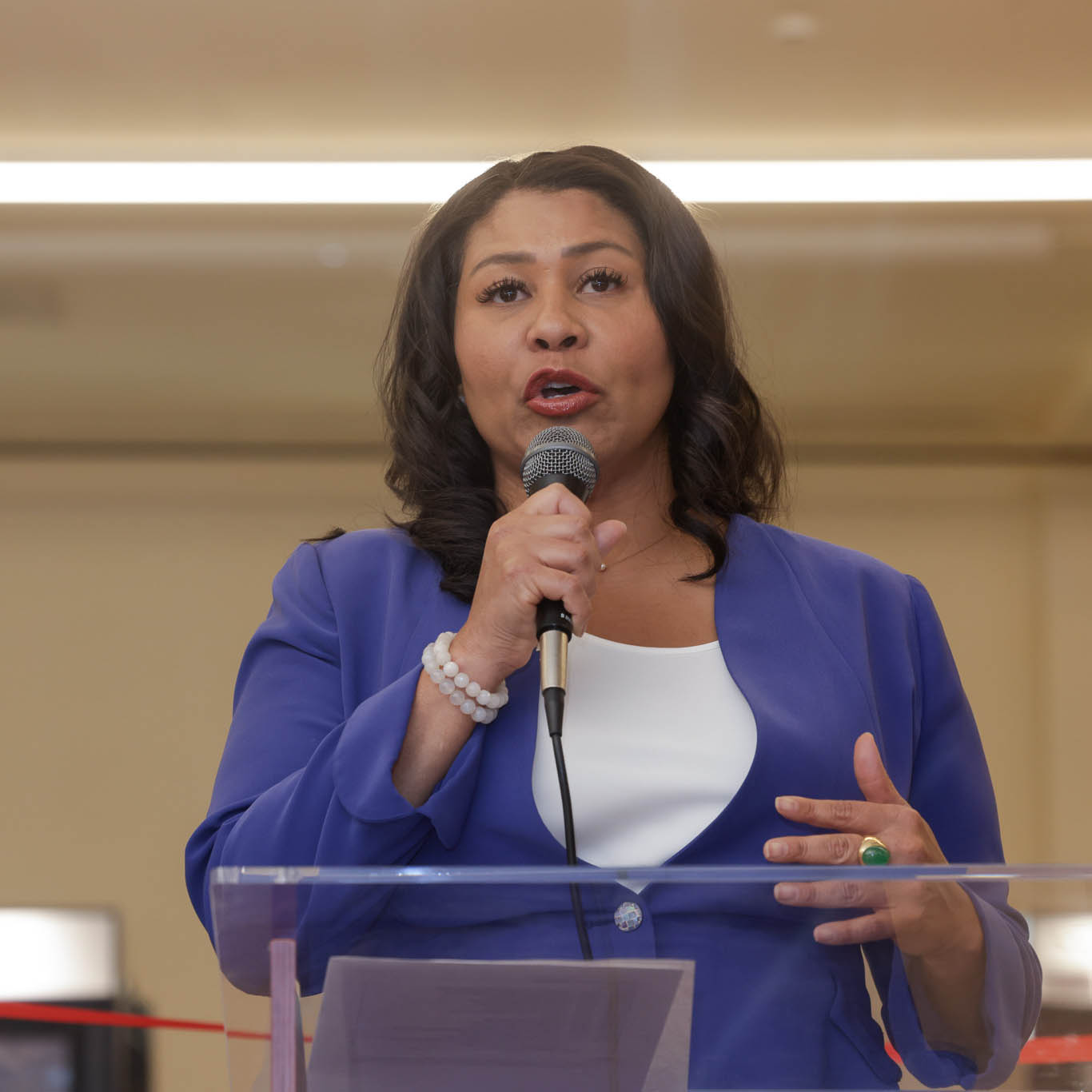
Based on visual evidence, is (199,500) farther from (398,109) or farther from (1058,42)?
(1058,42)

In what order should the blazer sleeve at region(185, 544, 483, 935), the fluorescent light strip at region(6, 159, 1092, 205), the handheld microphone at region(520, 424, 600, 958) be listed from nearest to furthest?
the handheld microphone at region(520, 424, 600, 958) → the blazer sleeve at region(185, 544, 483, 935) → the fluorescent light strip at region(6, 159, 1092, 205)

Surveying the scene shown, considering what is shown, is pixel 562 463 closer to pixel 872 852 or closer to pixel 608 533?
pixel 608 533

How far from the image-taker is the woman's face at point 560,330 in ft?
4.63

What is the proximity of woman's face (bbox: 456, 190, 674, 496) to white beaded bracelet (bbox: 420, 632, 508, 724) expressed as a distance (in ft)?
1.12

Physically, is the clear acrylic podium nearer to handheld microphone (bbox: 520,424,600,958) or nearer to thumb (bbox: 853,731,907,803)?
handheld microphone (bbox: 520,424,600,958)

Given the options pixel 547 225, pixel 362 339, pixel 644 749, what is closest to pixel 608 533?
pixel 644 749

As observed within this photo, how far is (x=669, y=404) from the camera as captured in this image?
165 centimetres

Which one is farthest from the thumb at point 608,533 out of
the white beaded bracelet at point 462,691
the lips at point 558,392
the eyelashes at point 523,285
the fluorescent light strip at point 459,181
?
the fluorescent light strip at point 459,181

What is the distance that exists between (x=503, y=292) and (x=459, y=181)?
2.81 meters

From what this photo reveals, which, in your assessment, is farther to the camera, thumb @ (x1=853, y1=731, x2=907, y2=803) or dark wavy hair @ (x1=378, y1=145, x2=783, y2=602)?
dark wavy hair @ (x1=378, y1=145, x2=783, y2=602)

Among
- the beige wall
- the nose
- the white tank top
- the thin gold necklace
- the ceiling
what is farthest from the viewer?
the beige wall

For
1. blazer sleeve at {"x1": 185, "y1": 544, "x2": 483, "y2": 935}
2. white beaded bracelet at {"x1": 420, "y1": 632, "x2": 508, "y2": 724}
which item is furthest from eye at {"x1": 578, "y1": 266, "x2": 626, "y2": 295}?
white beaded bracelet at {"x1": 420, "y1": 632, "x2": 508, "y2": 724}

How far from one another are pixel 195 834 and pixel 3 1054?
244 cm

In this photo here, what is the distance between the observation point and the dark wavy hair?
154cm
